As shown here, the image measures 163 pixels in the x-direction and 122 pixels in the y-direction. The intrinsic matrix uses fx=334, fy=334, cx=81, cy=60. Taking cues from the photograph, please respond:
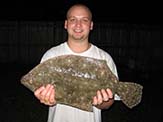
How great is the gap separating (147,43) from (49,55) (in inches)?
463

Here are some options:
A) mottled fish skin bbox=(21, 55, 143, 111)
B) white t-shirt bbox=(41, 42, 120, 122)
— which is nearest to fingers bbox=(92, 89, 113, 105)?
mottled fish skin bbox=(21, 55, 143, 111)

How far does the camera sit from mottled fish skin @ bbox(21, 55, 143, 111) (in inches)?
125

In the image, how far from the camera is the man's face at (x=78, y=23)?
11.5 ft

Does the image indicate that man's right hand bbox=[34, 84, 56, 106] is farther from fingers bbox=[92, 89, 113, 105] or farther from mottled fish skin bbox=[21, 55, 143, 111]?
fingers bbox=[92, 89, 113, 105]

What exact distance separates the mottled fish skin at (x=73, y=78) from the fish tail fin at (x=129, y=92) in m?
0.09

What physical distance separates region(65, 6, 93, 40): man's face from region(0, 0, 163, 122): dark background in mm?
4713

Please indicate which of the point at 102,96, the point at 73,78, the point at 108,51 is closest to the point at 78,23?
the point at 73,78

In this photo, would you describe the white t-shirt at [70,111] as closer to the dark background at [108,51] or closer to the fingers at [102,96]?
the fingers at [102,96]

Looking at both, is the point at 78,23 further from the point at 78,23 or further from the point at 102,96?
the point at 102,96

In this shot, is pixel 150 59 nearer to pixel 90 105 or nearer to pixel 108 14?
pixel 108 14

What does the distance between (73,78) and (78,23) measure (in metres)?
0.64

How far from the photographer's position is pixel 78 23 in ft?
11.6

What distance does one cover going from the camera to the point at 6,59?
48.8 ft

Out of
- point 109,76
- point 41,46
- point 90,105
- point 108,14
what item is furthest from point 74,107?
point 108,14
